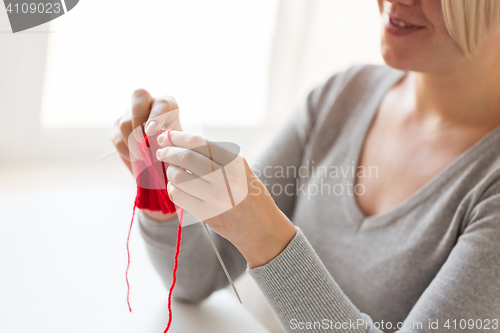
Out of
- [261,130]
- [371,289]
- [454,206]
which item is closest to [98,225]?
[371,289]

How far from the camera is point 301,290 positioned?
599 mm

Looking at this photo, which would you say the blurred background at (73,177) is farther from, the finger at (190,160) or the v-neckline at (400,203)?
the v-neckline at (400,203)

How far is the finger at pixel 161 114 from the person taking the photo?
53 cm

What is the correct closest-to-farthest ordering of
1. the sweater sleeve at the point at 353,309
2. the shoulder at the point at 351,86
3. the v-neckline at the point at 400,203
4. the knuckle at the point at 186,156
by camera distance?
1. the knuckle at the point at 186,156
2. the sweater sleeve at the point at 353,309
3. the v-neckline at the point at 400,203
4. the shoulder at the point at 351,86

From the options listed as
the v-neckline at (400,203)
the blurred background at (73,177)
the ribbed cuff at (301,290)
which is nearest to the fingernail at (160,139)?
the blurred background at (73,177)

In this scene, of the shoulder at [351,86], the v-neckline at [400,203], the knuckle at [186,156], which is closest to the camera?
the knuckle at [186,156]

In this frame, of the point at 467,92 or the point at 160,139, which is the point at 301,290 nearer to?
the point at 160,139

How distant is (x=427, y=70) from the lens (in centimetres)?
70

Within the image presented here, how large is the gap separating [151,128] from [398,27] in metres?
0.44

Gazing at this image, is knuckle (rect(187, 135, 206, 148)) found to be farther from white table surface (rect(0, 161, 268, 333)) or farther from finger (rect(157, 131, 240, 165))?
white table surface (rect(0, 161, 268, 333))

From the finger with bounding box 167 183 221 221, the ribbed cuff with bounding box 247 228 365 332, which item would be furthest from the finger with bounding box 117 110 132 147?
the ribbed cuff with bounding box 247 228 365 332

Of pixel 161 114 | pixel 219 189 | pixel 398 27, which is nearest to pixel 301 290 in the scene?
pixel 219 189

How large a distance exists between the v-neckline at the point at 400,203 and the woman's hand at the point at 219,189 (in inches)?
11.0

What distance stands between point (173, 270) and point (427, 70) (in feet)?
1.69
